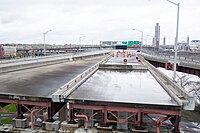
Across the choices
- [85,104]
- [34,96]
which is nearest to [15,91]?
[34,96]

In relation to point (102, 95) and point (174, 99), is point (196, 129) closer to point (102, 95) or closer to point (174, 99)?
point (174, 99)

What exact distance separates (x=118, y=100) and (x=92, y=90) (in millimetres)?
2462

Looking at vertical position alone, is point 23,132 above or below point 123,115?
below

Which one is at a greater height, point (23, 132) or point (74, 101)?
point (74, 101)

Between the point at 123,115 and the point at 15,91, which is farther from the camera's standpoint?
the point at 15,91

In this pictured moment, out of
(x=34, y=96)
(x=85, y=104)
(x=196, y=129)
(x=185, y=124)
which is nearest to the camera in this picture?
(x=85, y=104)

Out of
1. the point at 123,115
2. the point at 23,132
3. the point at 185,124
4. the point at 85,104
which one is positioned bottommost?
the point at 185,124

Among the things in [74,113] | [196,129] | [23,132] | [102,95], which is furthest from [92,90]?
[196,129]

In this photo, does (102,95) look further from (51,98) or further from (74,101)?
(51,98)

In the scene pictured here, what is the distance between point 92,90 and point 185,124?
17057 mm

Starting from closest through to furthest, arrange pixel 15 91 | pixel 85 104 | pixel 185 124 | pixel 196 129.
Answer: pixel 85 104 < pixel 15 91 < pixel 196 129 < pixel 185 124

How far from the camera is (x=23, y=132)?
9047 millimetres

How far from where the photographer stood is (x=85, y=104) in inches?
352

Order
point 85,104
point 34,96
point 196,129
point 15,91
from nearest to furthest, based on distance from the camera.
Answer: point 85,104 → point 34,96 → point 15,91 → point 196,129
